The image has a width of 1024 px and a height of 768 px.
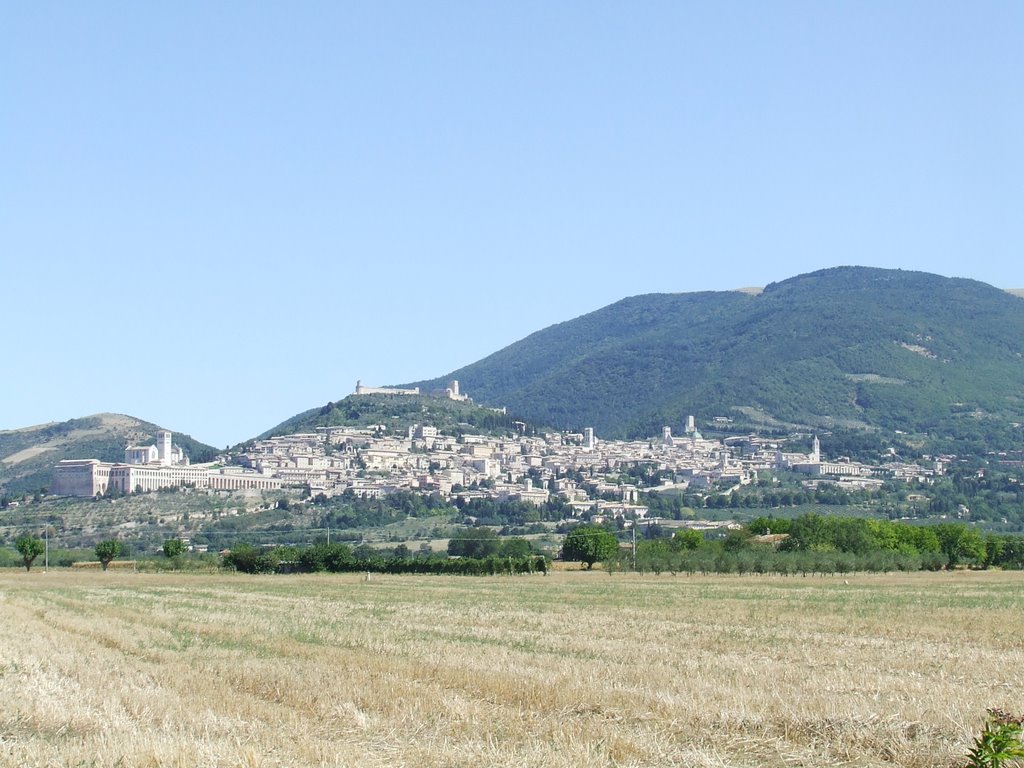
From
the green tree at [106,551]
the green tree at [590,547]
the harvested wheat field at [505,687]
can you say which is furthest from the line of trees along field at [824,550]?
the harvested wheat field at [505,687]

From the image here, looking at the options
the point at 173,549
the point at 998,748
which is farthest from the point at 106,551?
the point at 998,748

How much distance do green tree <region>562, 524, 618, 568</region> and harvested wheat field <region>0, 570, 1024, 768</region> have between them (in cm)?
7089

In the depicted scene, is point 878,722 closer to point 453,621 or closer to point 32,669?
point 32,669

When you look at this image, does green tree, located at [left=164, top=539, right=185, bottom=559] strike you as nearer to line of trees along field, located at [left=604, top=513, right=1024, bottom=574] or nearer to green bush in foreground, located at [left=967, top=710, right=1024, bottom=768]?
line of trees along field, located at [left=604, top=513, right=1024, bottom=574]

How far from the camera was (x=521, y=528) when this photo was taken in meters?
190

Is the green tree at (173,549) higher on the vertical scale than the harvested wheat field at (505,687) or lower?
lower

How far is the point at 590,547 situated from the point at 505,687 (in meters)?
91.4

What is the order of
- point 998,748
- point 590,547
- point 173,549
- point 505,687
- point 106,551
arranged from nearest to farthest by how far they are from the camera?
point 998,748 < point 505,687 < point 106,551 < point 590,547 < point 173,549

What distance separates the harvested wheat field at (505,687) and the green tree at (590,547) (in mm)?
70889

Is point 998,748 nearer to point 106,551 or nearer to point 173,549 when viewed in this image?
point 106,551

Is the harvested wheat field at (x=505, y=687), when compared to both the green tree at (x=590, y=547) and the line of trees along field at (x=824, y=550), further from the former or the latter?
the green tree at (x=590, y=547)

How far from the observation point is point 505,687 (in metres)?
18.5

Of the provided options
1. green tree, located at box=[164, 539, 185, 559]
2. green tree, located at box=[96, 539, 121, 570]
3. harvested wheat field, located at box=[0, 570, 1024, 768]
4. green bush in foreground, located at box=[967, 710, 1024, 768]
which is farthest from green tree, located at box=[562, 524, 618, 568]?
green bush in foreground, located at box=[967, 710, 1024, 768]

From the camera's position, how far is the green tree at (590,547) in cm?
10856
